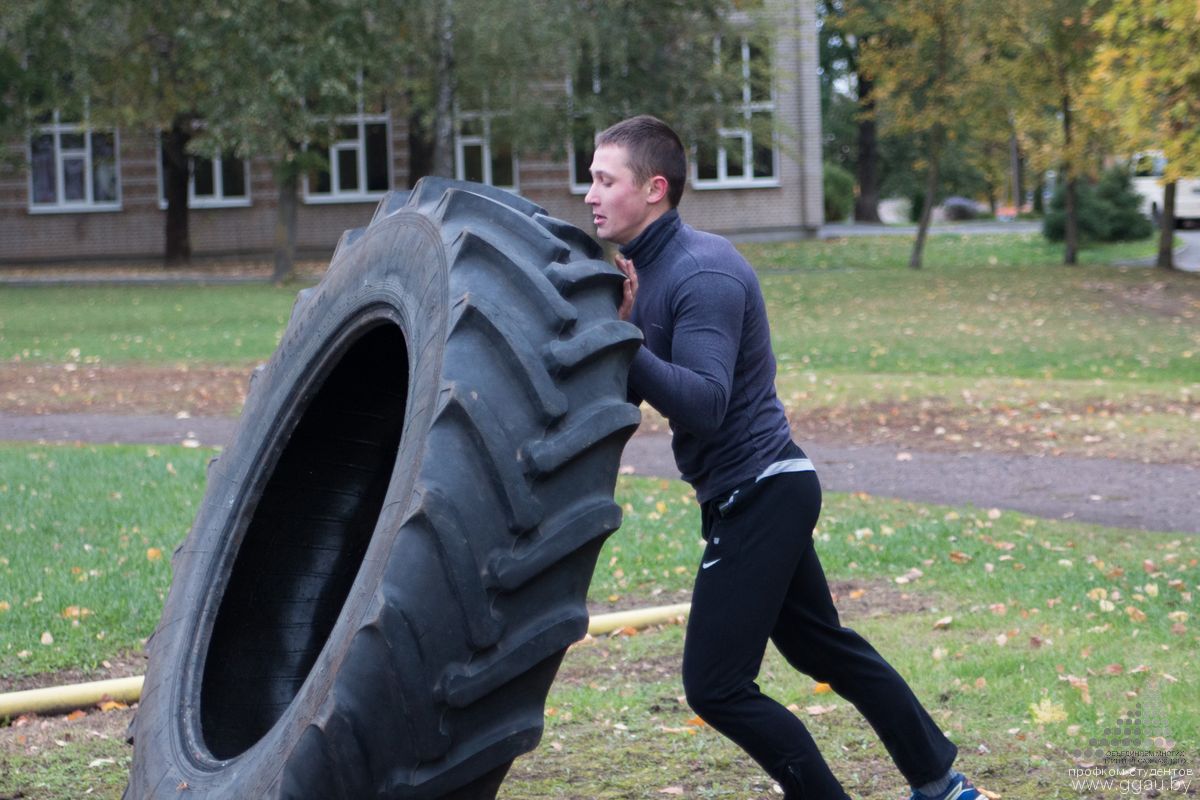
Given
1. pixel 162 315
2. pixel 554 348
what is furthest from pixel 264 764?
pixel 162 315

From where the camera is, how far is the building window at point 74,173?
39.8m

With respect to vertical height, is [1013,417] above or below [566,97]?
below

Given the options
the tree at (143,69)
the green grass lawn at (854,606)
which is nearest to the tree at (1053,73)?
the green grass lawn at (854,606)

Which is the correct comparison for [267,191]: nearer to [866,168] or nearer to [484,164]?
[484,164]

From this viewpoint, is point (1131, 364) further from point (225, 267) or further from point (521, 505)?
point (225, 267)

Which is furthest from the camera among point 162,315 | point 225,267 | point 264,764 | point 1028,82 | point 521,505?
point 225,267

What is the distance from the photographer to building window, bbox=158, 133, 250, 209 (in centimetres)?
3978

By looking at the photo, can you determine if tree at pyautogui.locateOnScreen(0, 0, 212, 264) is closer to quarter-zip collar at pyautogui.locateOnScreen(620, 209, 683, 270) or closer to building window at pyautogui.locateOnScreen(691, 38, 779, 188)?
building window at pyautogui.locateOnScreen(691, 38, 779, 188)

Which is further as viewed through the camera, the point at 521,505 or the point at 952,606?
the point at 952,606

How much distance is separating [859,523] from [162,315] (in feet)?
61.8

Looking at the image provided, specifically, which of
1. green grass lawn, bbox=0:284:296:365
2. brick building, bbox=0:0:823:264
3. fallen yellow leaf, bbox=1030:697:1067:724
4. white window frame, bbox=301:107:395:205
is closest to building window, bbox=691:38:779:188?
brick building, bbox=0:0:823:264

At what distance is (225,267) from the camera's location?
37469 millimetres

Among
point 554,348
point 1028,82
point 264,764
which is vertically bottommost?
point 264,764

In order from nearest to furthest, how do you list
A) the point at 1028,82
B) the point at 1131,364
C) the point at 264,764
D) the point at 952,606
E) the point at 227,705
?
the point at 264,764 < the point at 227,705 < the point at 952,606 < the point at 1131,364 < the point at 1028,82
